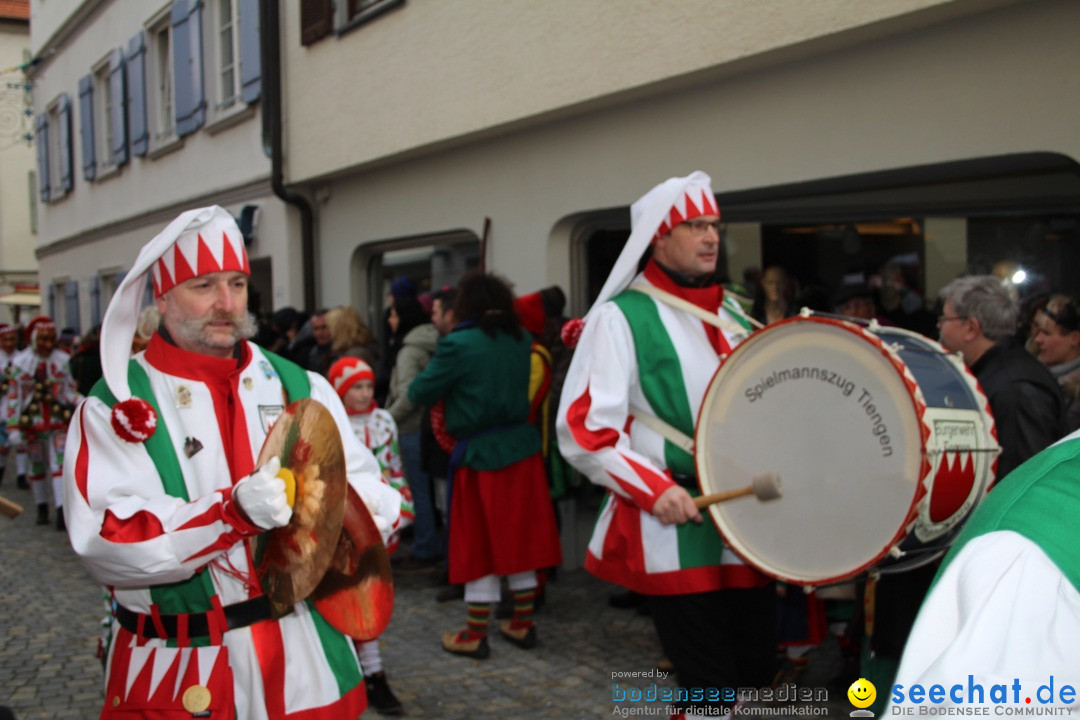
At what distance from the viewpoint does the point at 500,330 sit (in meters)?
5.53

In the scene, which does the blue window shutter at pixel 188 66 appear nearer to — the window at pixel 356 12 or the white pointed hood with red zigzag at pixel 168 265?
the window at pixel 356 12

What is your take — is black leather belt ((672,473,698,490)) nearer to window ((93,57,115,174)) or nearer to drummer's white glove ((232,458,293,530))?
drummer's white glove ((232,458,293,530))

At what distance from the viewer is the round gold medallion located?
98.7 inches

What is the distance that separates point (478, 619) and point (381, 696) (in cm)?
88

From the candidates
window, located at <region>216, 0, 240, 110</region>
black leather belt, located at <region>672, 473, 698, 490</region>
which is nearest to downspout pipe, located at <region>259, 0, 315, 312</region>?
window, located at <region>216, 0, 240, 110</region>

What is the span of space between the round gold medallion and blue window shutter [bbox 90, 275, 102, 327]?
15641 mm

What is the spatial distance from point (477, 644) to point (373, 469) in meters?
2.56

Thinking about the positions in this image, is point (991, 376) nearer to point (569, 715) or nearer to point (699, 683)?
point (699, 683)

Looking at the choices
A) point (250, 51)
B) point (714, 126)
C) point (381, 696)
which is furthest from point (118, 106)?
point (381, 696)

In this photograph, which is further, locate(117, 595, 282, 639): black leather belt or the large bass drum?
the large bass drum

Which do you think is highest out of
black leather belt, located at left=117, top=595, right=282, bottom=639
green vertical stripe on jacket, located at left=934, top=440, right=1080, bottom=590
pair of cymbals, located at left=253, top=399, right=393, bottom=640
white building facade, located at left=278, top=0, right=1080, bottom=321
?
white building facade, located at left=278, top=0, right=1080, bottom=321

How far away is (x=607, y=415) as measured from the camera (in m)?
3.29

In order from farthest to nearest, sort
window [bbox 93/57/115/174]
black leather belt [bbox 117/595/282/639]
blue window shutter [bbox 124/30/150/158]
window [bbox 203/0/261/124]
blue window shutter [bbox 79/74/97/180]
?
blue window shutter [bbox 79/74/97/180]
window [bbox 93/57/115/174]
blue window shutter [bbox 124/30/150/158]
window [bbox 203/0/261/124]
black leather belt [bbox 117/595/282/639]

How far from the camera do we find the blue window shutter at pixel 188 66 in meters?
12.5
